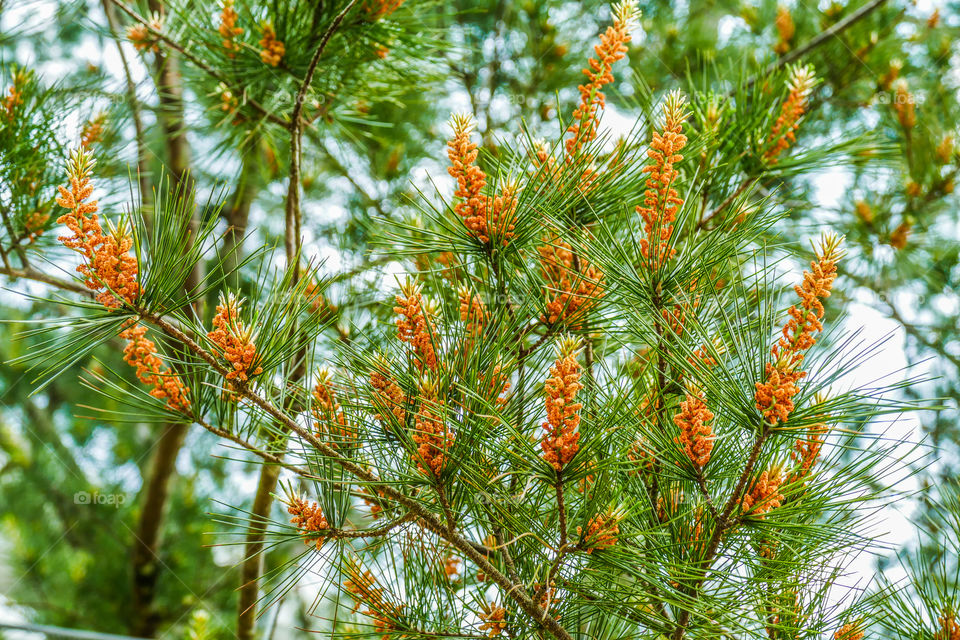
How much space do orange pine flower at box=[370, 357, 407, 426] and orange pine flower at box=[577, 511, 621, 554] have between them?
173 mm

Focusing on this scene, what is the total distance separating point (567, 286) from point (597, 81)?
0.19 m

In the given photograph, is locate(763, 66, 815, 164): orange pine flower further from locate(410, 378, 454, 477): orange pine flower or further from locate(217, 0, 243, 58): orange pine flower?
locate(217, 0, 243, 58): orange pine flower

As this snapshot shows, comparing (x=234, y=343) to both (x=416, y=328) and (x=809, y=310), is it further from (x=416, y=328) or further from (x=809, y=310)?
(x=809, y=310)

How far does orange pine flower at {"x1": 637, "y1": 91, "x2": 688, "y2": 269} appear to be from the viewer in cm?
55

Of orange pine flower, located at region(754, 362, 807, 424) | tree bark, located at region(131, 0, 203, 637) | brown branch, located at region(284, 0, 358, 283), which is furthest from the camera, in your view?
tree bark, located at region(131, 0, 203, 637)

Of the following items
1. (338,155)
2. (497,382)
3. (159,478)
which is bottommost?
(159,478)

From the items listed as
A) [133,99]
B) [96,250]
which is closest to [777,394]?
[96,250]

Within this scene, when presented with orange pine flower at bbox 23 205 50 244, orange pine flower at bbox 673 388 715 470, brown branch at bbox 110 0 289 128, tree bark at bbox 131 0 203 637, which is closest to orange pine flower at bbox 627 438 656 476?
orange pine flower at bbox 673 388 715 470

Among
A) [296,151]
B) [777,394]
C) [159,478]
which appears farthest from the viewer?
[159,478]

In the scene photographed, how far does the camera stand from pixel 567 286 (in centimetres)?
67

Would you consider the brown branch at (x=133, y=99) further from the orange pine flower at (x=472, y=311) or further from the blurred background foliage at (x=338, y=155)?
the orange pine flower at (x=472, y=311)

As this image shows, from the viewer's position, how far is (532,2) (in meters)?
1.81

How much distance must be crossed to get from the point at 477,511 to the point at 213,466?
2443 millimetres

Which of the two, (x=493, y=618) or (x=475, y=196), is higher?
(x=475, y=196)
